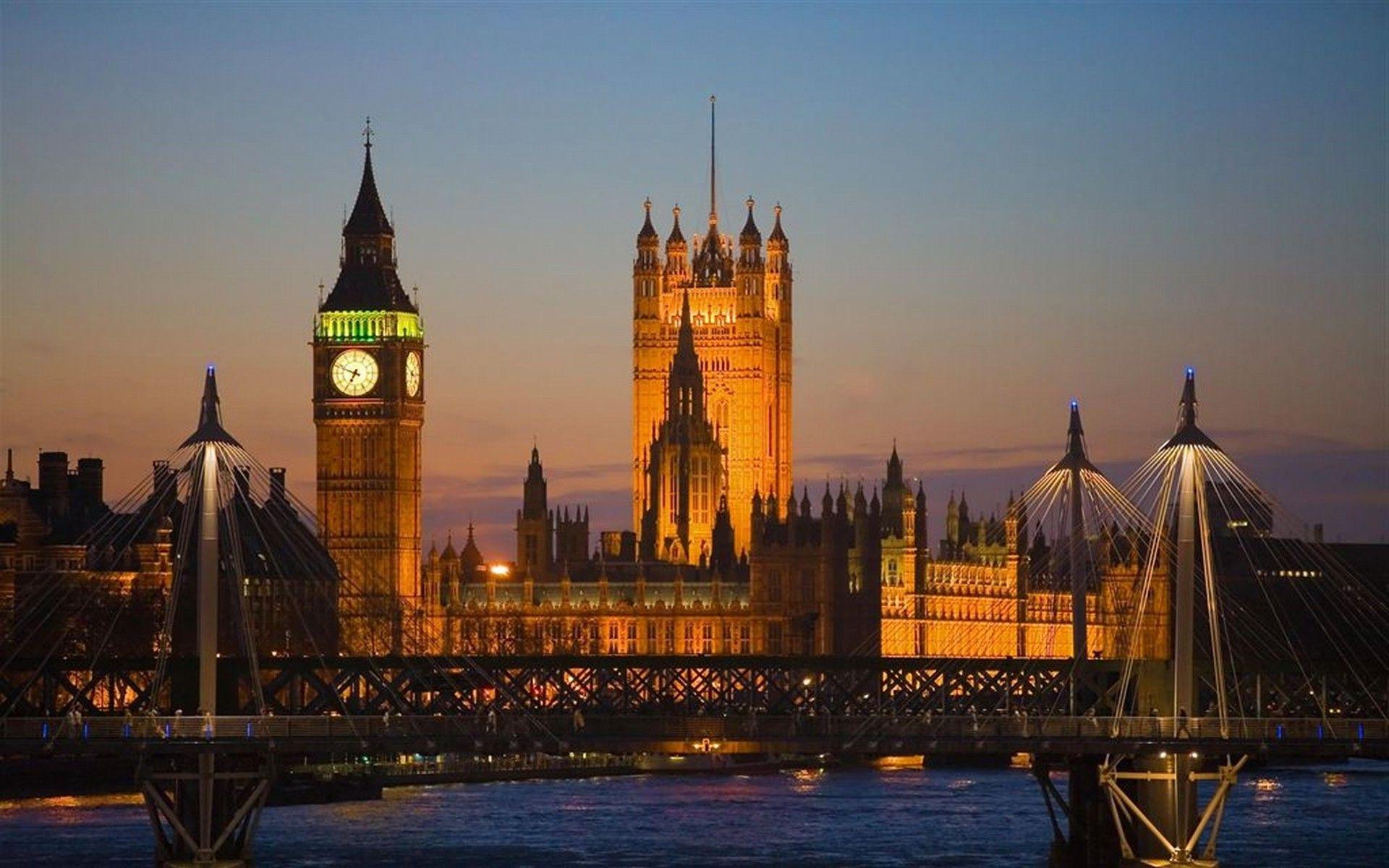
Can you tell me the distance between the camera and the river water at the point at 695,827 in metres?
101

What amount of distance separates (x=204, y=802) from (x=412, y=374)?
10007cm

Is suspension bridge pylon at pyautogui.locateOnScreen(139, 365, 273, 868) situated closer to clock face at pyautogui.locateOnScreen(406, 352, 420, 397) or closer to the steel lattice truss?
the steel lattice truss

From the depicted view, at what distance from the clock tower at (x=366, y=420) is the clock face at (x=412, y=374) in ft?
0.16

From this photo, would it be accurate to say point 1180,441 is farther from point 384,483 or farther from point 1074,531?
point 384,483

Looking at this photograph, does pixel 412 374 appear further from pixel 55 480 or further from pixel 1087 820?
pixel 1087 820

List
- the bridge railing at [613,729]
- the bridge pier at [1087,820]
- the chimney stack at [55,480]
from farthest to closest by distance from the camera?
the chimney stack at [55,480] → the bridge pier at [1087,820] → the bridge railing at [613,729]

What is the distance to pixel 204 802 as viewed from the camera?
275 ft

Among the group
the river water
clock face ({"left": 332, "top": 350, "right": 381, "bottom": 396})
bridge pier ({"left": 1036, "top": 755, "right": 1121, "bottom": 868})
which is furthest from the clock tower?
bridge pier ({"left": 1036, "top": 755, "right": 1121, "bottom": 868})

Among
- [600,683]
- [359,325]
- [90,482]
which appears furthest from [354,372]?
[600,683]

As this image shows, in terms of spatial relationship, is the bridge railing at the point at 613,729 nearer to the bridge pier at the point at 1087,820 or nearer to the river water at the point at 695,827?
the bridge pier at the point at 1087,820

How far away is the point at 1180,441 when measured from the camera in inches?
3482

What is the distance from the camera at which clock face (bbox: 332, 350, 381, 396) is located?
181750 millimetres

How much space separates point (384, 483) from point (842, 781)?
4396cm

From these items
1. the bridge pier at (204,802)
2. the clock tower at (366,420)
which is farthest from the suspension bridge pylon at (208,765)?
the clock tower at (366,420)
